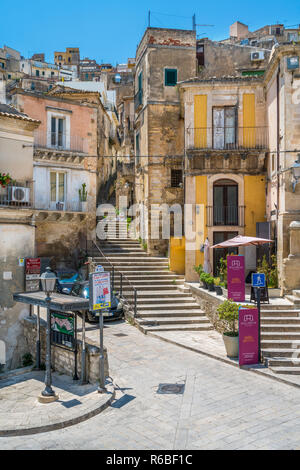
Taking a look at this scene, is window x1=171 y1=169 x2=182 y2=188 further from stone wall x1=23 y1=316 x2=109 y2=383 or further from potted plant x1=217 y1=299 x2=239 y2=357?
stone wall x1=23 y1=316 x2=109 y2=383

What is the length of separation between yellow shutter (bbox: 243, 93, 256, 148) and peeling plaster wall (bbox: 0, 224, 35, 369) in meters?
11.7

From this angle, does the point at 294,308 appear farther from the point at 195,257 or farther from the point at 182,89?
the point at 182,89

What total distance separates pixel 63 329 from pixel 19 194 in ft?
16.9

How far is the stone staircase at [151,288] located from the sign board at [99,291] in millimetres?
5681

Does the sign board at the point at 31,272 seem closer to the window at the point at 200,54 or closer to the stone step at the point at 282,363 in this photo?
the stone step at the point at 282,363

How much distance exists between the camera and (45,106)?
2341 centimetres

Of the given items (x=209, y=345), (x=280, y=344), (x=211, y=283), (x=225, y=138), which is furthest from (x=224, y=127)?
(x=280, y=344)

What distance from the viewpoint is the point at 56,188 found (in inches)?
934

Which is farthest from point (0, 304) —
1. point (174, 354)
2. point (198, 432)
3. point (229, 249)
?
point (229, 249)

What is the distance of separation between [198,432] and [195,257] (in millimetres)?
12568

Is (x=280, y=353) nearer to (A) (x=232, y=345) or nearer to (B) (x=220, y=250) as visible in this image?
(A) (x=232, y=345)

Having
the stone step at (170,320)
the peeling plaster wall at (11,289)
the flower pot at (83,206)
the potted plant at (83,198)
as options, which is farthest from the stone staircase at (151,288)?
the peeling plaster wall at (11,289)

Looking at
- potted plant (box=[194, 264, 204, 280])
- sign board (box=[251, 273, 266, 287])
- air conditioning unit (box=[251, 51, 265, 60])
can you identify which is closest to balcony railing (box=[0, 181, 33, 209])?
sign board (box=[251, 273, 266, 287])

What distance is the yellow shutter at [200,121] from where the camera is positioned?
2056 cm
